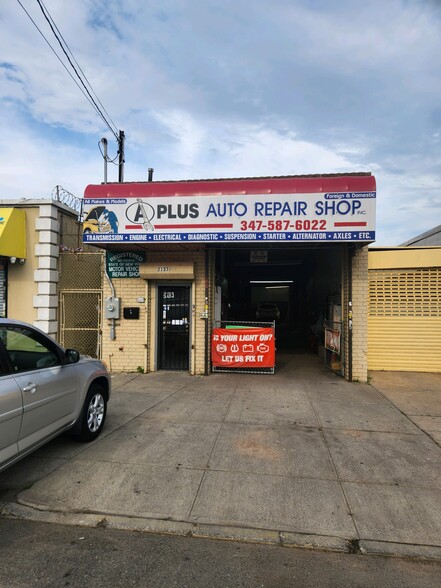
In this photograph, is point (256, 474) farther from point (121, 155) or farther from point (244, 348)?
point (121, 155)

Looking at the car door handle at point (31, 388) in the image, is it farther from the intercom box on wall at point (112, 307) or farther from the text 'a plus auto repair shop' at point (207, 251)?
the intercom box on wall at point (112, 307)

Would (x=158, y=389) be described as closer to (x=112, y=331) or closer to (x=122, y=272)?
(x=112, y=331)

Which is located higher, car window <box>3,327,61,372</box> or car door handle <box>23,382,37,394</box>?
car window <box>3,327,61,372</box>

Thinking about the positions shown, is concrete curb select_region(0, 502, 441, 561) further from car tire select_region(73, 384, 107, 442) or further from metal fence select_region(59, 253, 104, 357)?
metal fence select_region(59, 253, 104, 357)

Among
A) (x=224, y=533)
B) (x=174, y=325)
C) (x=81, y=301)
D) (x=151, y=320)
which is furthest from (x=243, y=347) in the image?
(x=224, y=533)

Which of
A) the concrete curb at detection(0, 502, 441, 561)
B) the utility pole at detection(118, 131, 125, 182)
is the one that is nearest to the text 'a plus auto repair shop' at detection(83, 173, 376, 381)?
the concrete curb at detection(0, 502, 441, 561)

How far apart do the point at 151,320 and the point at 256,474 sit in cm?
619

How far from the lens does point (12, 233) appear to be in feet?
32.4

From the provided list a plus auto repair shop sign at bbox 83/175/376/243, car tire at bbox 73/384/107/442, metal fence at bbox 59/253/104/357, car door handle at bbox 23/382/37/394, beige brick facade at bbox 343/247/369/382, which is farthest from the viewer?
metal fence at bbox 59/253/104/357

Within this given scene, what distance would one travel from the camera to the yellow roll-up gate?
10.2m

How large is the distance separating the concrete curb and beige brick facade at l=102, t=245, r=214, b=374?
247 inches

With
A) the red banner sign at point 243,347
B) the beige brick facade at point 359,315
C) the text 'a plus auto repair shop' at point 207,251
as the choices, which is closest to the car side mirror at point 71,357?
the text 'a plus auto repair shop' at point 207,251

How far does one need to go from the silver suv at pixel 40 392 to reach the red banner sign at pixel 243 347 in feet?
15.2

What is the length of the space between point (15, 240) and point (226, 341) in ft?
19.2
